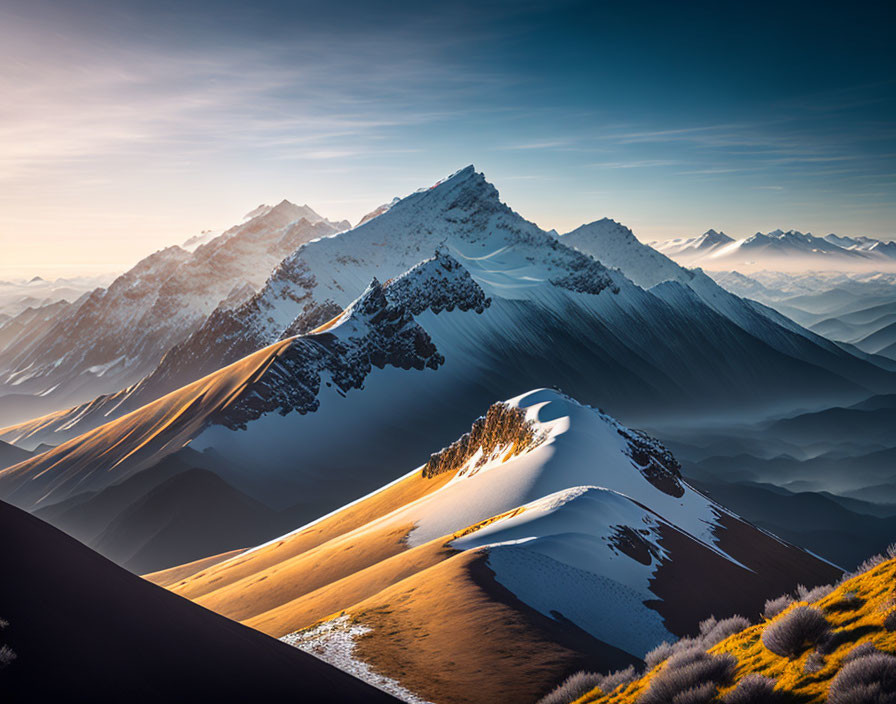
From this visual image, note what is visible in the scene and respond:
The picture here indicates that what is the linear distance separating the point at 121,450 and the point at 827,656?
199462 mm

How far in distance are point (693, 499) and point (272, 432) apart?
136 m

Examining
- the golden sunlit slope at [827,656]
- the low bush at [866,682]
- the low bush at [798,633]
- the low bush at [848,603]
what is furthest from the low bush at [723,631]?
the low bush at [866,682]

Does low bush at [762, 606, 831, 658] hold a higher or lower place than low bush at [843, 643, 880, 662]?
lower

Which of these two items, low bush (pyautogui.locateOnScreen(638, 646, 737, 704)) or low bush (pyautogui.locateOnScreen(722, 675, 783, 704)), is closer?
low bush (pyautogui.locateOnScreen(722, 675, 783, 704))

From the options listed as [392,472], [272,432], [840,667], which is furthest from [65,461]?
[840,667]

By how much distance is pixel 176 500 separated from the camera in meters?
159

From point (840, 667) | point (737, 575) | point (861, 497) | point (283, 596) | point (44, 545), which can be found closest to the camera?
point (840, 667)

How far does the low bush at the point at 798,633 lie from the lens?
44.1 ft

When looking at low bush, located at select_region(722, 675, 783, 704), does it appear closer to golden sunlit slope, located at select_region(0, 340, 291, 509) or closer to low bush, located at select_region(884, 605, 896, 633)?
low bush, located at select_region(884, 605, 896, 633)

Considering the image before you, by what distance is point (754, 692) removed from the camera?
1237 cm

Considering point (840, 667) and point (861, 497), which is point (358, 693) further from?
point (861, 497)

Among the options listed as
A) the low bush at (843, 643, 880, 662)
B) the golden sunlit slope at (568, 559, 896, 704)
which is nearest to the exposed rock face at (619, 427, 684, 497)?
the golden sunlit slope at (568, 559, 896, 704)

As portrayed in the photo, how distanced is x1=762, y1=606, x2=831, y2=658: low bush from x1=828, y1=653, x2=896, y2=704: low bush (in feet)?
6.90

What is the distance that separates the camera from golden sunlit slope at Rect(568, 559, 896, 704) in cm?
1093
